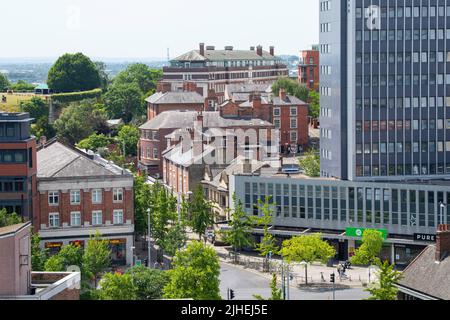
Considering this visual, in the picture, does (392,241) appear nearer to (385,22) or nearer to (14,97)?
(385,22)


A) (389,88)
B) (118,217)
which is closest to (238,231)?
(118,217)

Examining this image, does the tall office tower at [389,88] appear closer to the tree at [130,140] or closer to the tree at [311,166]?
the tree at [311,166]

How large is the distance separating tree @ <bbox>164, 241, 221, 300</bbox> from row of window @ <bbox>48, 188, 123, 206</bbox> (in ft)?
76.1

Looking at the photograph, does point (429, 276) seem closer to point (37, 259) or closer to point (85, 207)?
point (37, 259)

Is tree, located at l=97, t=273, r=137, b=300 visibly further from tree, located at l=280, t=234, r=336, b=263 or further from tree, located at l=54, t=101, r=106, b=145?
tree, located at l=54, t=101, r=106, b=145

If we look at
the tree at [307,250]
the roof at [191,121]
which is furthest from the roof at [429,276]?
the roof at [191,121]

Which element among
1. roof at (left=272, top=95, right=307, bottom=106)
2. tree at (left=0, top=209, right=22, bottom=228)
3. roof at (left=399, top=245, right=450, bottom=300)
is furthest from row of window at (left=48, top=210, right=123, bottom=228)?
roof at (left=272, top=95, right=307, bottom=106)

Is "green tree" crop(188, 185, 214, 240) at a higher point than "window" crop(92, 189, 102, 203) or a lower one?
lower

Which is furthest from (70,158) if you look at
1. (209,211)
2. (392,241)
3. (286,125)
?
(286,125)

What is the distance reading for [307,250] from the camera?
73.9m

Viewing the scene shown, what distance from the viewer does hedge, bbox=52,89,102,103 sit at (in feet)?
588
